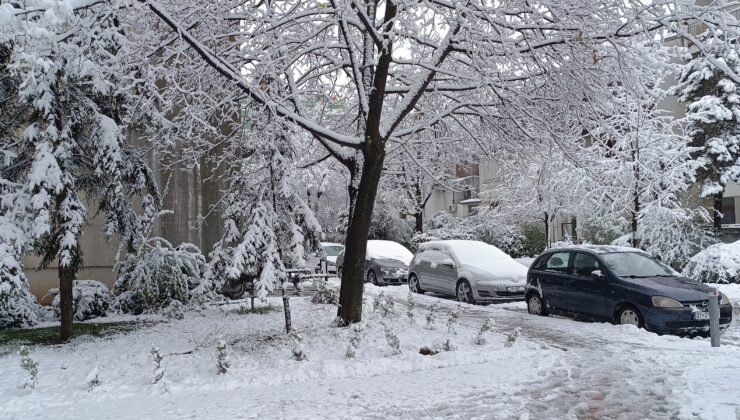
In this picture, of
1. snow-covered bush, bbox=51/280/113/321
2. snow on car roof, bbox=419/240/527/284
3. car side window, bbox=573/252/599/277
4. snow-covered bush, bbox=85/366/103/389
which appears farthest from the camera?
snow on car roof, bbox=419/240/527/284

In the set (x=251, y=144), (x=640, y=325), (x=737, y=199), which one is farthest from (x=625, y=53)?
(x=737, y=199)

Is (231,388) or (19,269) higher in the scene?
(19,269)

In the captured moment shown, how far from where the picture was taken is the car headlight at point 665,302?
30.7ft

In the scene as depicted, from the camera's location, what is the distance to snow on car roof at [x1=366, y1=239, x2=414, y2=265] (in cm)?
2015

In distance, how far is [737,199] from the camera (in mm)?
30797

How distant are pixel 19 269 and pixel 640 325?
9.31 m

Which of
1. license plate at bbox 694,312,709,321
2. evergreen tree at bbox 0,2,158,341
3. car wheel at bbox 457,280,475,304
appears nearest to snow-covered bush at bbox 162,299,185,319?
evergreen tree at bbox 0,2,158,341

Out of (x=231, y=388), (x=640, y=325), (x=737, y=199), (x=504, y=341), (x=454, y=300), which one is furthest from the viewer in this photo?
(x=737, y=199)

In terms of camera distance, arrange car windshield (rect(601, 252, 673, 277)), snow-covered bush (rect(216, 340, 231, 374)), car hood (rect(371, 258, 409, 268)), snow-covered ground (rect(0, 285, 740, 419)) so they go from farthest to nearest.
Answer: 1. car hood (rect(371, 258, 409, 268))
2. car windshield (rect(601, 252, 673, 277))
3. snow-covered bush (rect(216, 340, 231, 374))
4. snow-covered ground (rect(0, 285, 740, 419))

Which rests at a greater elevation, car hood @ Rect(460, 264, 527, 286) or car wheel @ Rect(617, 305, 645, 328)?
car hood @ Rect(460, 264, 527, 286)

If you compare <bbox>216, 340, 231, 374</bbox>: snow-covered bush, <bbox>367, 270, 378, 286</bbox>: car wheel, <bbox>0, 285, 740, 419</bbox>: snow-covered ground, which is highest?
<bbox>367, 270, 378, 286</bbox>: car wheel

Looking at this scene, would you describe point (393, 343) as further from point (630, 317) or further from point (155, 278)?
point (155, 278)

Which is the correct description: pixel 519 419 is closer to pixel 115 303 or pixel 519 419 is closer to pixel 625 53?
pixel 625 53

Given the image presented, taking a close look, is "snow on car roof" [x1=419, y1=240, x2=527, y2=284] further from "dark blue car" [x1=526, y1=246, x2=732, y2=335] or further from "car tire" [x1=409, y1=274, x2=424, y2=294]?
"dark blue car" [x1=526, y1=246, x2=732, y2=335]
